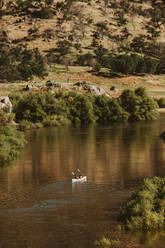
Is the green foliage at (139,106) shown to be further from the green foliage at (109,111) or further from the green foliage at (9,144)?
the green foliage at (9,144)

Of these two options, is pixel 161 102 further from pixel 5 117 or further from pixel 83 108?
pixel 5 117

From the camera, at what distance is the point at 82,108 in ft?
389

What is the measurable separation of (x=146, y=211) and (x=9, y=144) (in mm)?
38912

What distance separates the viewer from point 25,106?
380 ft

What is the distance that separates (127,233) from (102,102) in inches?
3457

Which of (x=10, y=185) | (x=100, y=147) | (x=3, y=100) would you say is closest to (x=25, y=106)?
(x=3, y=100)

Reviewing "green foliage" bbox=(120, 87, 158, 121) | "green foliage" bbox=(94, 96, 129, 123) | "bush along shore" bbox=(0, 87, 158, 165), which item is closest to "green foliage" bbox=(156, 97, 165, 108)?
"bush along shore" bbox=(0, 87, 158, 165)

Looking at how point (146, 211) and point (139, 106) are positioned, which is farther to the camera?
point (139, 106)

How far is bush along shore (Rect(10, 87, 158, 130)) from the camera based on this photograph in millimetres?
114625

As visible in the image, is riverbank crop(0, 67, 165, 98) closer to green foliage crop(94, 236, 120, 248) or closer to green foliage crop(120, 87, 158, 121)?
green foliage crop(120, 87, 158, 121)

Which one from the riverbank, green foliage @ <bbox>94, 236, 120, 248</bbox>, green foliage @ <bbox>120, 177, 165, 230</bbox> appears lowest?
green foliage @ <bbox>94, 236, 120, 248</bbox>

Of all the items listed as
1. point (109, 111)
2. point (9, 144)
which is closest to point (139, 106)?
point (109, 111)

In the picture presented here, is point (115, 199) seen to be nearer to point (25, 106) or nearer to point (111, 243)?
point (111, 243)

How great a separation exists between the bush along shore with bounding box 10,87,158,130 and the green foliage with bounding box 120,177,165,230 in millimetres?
76605
